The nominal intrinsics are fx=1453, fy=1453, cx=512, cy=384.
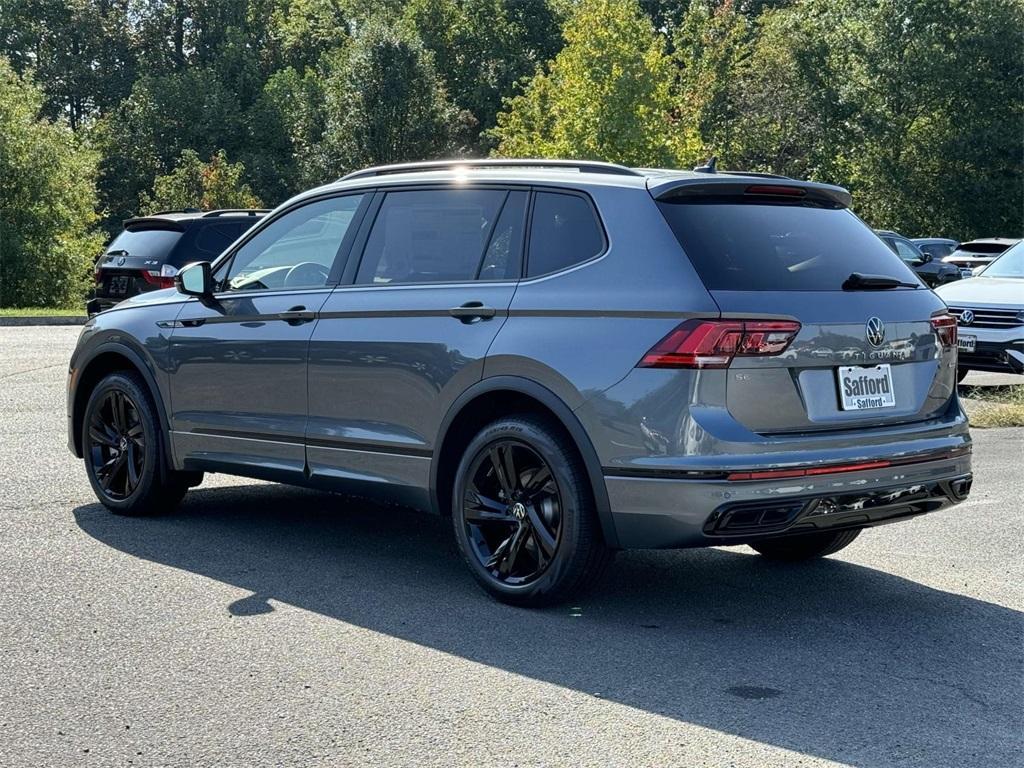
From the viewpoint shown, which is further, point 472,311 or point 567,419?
point 472,311

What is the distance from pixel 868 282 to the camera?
591 cm

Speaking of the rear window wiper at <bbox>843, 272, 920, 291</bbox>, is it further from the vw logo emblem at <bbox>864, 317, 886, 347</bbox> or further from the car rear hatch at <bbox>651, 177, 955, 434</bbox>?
the vw logo emblem at <bbox>864, 317, 886, 347</bbox>

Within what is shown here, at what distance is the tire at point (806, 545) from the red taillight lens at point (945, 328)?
1.13 metres

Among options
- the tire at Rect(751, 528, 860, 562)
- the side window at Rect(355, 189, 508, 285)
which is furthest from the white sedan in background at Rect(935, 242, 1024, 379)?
the side window at Rect(355, 189, 508, 285)

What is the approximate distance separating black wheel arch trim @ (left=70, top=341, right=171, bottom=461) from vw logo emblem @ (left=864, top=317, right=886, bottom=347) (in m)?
3.75

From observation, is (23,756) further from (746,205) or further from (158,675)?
(746,205)

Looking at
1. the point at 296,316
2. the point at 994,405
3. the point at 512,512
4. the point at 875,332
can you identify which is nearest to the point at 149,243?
the point at 994,405

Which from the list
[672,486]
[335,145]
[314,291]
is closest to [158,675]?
[672,486]

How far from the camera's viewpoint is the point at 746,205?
5945 mm

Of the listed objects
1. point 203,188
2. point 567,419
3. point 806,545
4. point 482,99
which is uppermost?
point 482,99

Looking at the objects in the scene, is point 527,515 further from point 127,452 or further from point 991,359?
point 991,359

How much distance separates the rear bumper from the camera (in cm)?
539

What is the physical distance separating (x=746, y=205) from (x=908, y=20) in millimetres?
52830

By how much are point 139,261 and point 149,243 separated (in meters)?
0.25
